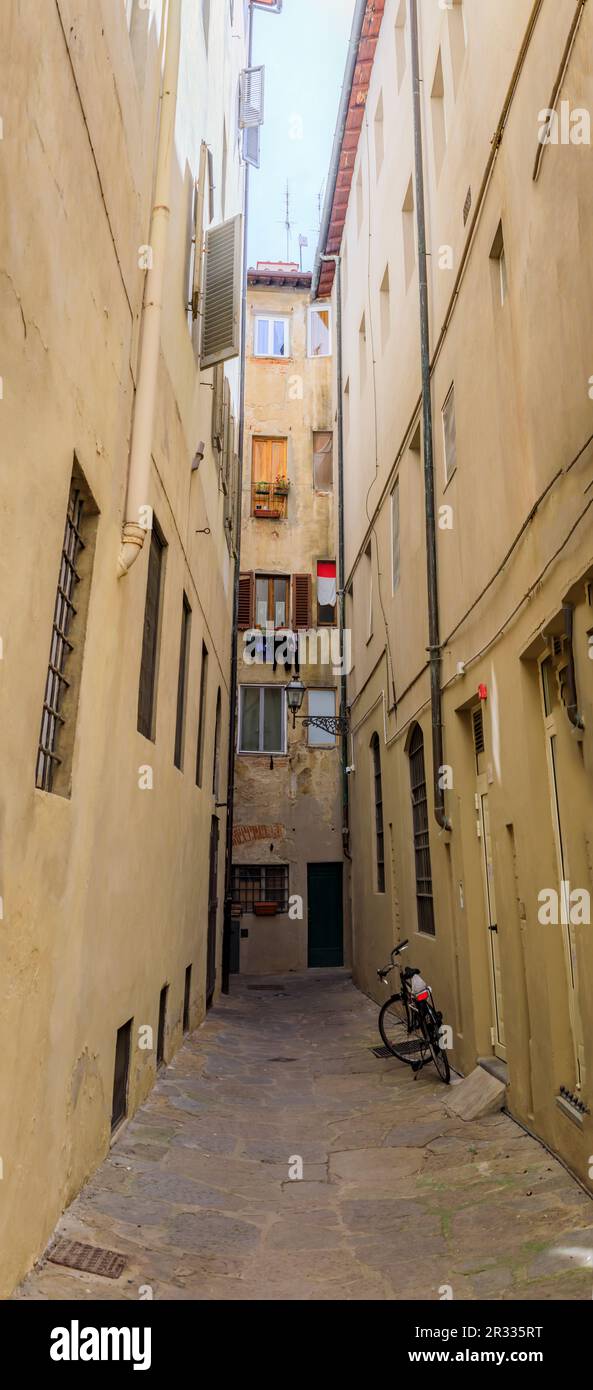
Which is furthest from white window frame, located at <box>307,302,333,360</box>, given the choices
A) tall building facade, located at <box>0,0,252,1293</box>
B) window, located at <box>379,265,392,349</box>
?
tall building facade, located at <box>0,0,252,1293</box>

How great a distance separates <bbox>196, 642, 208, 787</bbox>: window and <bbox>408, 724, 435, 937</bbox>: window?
2445 millimetres

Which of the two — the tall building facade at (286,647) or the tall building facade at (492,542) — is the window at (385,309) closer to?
the tall building facade at (492,542)

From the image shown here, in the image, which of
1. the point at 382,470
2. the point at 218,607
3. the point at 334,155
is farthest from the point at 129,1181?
the point at 334,155

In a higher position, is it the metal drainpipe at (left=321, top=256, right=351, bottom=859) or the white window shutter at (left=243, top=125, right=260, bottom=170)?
the white window shutter at (left=243, top=125, right=260, bottom=170)

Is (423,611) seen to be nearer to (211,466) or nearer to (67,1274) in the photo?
(211,466)

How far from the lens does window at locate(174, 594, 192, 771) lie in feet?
29.0

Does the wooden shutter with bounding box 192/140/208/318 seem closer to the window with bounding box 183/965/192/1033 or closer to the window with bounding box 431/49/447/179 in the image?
the window with bounding box 431/49/447/179

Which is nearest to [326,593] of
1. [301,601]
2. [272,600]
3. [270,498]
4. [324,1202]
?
[301,601]

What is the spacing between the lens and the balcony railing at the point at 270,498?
21266 mm

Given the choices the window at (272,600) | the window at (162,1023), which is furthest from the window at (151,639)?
the window at (272,600)

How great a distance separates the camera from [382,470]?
41.9 feet

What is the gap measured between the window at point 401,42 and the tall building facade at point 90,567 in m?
4.50

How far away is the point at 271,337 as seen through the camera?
2284cm

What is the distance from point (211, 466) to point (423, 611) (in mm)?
Answer: 3241
